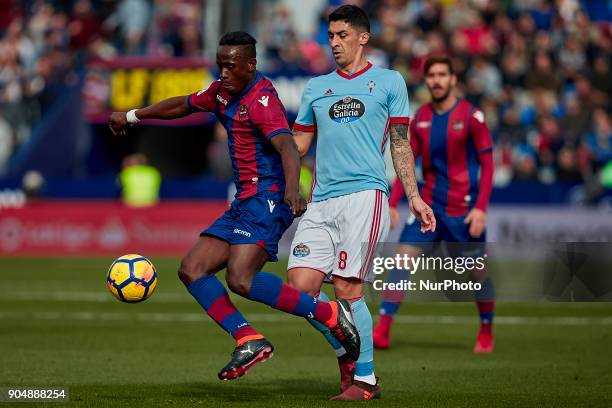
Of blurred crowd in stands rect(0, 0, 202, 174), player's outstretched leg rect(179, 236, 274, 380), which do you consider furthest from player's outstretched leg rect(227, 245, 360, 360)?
blurred crowd in stands rect(0, 0, 202, 174)

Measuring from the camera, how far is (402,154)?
28.0 feet

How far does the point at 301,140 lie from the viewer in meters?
8.72

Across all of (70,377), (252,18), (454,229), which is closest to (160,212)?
(252,18)

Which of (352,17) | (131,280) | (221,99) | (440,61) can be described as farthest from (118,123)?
(440,61)

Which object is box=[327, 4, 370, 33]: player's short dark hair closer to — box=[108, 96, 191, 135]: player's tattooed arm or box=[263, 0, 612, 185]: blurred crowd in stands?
box=[108, 96, 191, 135]: player's tattooed arm

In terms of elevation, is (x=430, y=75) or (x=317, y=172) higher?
(x=430, y=75)

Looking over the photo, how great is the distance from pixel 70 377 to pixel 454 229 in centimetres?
394

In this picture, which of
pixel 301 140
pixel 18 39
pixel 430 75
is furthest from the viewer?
pixel 18 39

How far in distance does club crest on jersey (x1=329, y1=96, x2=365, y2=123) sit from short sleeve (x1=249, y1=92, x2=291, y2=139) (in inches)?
14.0

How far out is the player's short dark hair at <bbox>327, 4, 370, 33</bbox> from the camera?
8.44 meters

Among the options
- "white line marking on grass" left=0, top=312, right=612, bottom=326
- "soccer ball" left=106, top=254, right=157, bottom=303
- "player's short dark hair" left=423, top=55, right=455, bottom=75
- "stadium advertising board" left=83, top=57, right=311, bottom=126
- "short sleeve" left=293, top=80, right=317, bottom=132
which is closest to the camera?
"short sleeve" left=293, top=80, right=317, bottom=132

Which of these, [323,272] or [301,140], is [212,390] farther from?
[301,140]

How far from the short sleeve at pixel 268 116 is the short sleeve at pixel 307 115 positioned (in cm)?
29

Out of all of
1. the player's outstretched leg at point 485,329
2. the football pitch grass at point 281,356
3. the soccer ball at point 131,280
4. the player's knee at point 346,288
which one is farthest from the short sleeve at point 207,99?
the player's outstretched leg at point 485,329
